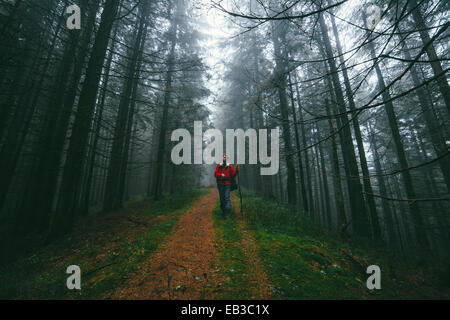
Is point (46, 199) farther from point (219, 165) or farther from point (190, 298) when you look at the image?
point (190, 298)

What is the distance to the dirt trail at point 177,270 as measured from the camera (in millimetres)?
2846

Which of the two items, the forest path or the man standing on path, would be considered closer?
the forest path

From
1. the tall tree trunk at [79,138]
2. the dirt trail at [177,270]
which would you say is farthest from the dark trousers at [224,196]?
the tall tree trunk at [79,138]

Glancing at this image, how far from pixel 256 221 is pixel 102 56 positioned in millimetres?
7950

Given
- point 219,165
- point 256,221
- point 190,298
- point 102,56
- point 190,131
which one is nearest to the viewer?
point 190,298

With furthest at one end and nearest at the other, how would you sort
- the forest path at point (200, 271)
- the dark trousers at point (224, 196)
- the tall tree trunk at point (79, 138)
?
the dark trousers at point (224, 196) < the tall tree trunk at point (79, 138) < the forest path at point (200, 271)

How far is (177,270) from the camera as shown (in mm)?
3393

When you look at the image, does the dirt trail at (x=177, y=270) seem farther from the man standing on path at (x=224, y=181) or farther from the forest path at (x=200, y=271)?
the man standing on path at (x=224, y=181)

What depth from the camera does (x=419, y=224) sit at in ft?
27.4

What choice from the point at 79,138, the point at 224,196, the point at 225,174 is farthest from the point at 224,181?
the point at 79,138

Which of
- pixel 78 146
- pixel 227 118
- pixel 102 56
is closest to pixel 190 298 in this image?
pixel 78 146

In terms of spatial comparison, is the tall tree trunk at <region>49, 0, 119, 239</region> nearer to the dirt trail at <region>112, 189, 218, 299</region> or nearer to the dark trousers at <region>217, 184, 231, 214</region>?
the dirt trail at <region>112, 189, 218, 299</region>

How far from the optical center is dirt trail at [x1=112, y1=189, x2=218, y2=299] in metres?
2.85

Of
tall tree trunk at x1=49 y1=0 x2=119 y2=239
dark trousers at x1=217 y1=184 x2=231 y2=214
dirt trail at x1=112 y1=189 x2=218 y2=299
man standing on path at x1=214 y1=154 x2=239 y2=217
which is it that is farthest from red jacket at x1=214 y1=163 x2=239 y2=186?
tall tree trunk at x1=49 y1=0 x2=119 y2=239
